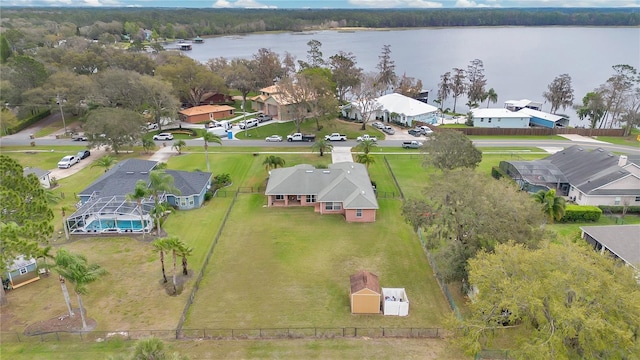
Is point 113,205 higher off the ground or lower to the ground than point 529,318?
lower

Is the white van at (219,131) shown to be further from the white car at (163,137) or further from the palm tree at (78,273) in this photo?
the palm tree at (78,273)

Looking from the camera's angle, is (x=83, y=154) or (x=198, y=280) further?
(x=83, y=154)

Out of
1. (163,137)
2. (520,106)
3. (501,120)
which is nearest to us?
(163,137)

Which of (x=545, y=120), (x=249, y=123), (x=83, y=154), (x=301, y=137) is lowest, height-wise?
(x=83, y=154)

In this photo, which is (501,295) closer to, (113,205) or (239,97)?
(113,205)

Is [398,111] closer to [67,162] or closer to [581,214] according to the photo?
[581,214]

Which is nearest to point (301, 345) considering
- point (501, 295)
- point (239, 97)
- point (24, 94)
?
point (501, 295)

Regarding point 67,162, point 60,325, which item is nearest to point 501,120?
point 67,162

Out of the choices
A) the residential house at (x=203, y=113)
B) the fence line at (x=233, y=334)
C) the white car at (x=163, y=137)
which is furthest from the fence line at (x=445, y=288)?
the residential house at (x=203, y=113)
